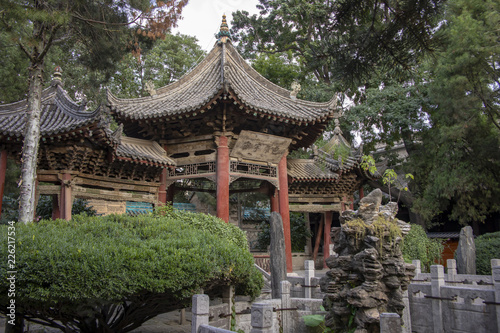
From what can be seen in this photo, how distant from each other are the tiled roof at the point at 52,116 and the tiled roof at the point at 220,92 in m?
1.38

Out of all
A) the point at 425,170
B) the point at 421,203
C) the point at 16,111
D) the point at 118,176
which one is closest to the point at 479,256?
the point at 421,203

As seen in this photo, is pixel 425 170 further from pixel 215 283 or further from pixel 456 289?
pixel 215 283

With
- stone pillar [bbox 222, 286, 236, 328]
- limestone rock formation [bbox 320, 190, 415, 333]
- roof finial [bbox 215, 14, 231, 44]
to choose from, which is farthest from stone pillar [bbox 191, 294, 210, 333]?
roof finial [bbox 215, 14, 231, 44]

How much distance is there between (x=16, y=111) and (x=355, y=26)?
8236 mm

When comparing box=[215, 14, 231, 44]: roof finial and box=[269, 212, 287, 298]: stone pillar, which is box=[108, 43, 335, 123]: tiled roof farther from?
box=[269, 212, 287, 298]: stone pillar

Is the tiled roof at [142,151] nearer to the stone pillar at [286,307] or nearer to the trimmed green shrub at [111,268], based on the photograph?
the trimmed green shrub at [111,268]

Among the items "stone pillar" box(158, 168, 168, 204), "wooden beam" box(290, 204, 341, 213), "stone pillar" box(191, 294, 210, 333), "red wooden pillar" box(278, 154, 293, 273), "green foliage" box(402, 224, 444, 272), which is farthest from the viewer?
"wooden beam" box(290, 204, 341, 213)

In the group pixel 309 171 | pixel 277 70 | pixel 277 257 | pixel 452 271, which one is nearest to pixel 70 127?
pixel 277 257

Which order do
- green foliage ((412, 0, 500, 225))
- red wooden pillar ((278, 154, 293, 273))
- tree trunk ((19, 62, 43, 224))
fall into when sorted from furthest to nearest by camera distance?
1. green foliage ((412, 0, 500, 225))
2. red wooden pillar ((278, 154, 293, 273))
3. tree trunk ((19, 62, 43, 224))

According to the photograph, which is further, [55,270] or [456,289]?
[456,289]

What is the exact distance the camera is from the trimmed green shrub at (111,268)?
4566 millimetres

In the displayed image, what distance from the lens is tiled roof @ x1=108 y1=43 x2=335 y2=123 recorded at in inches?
419

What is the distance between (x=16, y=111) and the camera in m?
9.54

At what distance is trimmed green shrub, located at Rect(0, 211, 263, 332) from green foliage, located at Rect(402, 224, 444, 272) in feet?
30.2
